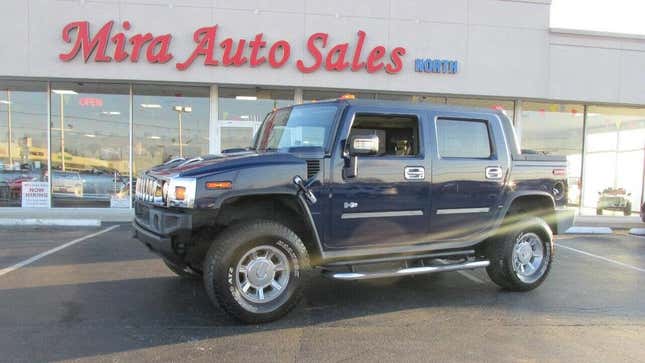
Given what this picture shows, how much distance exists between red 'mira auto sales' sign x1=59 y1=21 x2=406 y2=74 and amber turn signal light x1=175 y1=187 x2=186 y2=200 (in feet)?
26.0

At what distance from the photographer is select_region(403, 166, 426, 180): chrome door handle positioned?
5172mm

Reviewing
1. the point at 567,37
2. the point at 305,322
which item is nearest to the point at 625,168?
the point at 567,37

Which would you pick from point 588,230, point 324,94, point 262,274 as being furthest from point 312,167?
point 588,230

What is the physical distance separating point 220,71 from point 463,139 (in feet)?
25.1

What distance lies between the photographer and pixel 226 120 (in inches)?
516

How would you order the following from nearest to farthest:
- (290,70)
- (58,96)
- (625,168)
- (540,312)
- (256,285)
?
(256,285), (540,312), (290,70), (58,96), (625,168)

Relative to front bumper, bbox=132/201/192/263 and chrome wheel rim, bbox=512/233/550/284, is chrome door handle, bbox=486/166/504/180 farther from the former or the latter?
front bumper, bbox=132/201/192/263

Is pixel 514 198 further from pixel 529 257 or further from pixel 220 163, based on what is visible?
pixel 220 163

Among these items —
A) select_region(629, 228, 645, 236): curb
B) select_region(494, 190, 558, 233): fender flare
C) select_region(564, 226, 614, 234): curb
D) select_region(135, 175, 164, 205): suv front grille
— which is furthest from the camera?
select_region(629, 228, 645, 236): curb

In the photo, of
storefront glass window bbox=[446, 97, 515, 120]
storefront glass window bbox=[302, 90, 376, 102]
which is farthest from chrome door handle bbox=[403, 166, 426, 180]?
storefront glass window bbox=[446, 97, 515, 120]

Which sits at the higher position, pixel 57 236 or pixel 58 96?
pixel 58 96

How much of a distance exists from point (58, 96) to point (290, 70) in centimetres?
626

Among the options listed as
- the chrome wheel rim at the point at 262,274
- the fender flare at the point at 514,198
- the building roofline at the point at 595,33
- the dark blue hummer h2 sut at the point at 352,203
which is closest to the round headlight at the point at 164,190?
the dark blue hummer h2 sut at the point at 352,203

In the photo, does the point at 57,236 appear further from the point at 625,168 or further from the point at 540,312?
the point at 625,168
